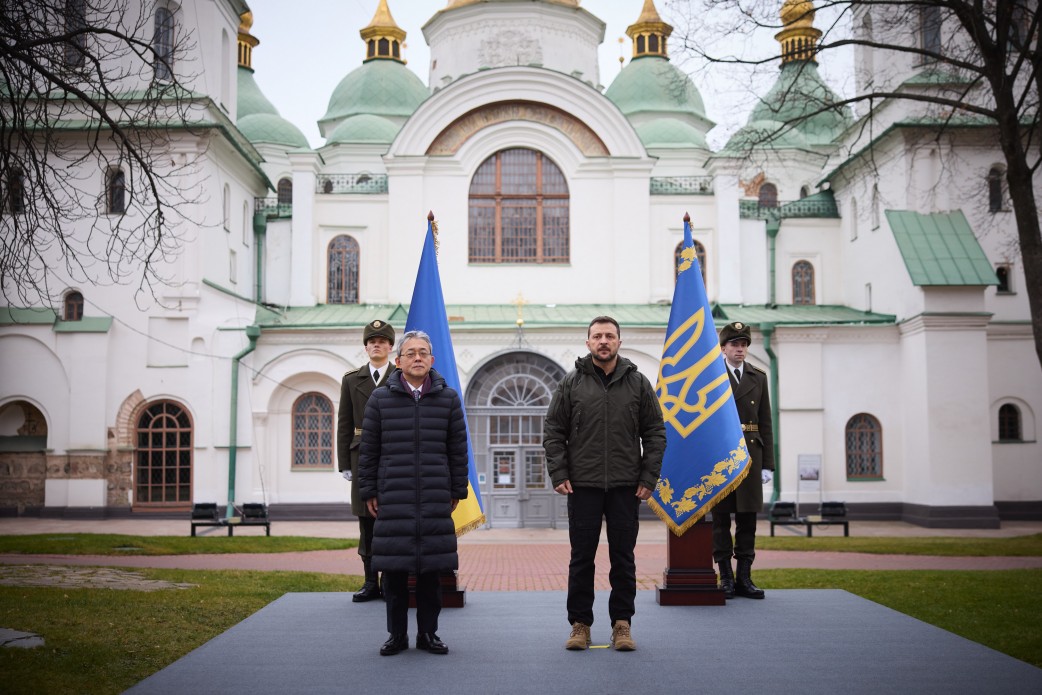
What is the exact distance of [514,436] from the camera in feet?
84.8

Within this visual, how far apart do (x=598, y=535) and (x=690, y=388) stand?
7.05ft

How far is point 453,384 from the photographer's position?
891 cm

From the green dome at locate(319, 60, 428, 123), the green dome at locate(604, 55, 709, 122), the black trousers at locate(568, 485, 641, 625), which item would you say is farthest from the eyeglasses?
the green dome at locate(319, 60, 428, 123)

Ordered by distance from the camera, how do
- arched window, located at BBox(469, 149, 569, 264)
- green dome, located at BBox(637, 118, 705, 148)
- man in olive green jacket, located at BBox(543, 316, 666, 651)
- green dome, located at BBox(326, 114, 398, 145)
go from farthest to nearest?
green dome, located at BBox(326, 114, 398, 145)
green dome, located at BBox(637, 118, 705, 148)
arched window, located at BBox(469, 149, 569, 264)
man in olive green jacket, located at BBox(543, 316, 666, 651)

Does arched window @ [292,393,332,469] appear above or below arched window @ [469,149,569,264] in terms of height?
below

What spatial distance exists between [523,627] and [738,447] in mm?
2382

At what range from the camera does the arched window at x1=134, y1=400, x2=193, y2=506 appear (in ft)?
84.1

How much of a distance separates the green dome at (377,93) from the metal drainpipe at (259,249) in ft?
35.9

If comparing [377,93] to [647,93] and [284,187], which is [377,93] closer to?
[284,187]

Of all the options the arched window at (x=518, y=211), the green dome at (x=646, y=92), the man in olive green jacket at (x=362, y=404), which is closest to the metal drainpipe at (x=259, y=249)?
the arched window at (x=518, y=211)

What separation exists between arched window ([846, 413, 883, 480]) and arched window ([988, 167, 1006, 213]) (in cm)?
618

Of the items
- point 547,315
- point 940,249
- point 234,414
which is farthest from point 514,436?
point 940,249

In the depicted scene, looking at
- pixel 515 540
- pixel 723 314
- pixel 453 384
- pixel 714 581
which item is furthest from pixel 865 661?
pixel 723 314

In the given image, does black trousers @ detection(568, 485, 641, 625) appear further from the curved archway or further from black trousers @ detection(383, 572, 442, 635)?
the curved archway
